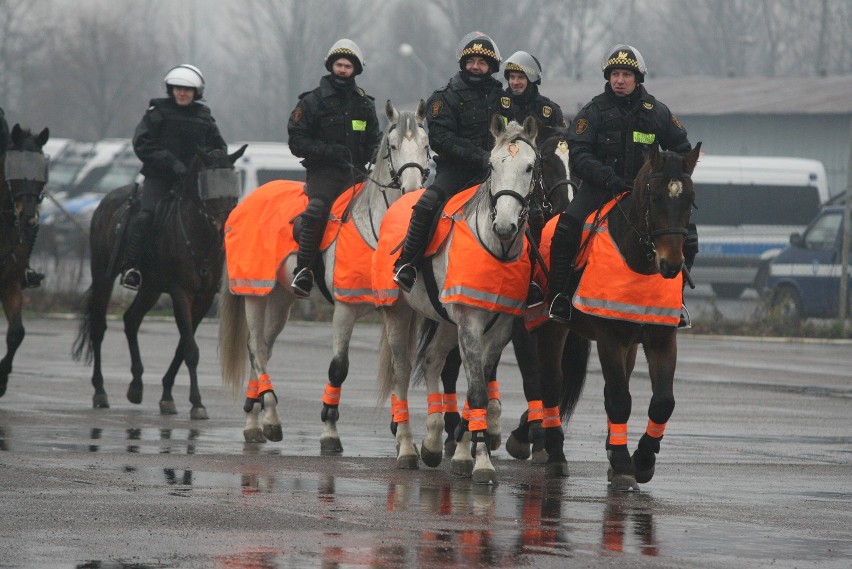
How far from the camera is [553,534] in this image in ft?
29.0

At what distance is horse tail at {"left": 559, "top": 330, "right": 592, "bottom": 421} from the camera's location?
12617 mm

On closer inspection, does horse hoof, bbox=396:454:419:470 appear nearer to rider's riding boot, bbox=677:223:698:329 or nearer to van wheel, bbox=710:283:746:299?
rider's riding boot, bbox=677:223:698:329

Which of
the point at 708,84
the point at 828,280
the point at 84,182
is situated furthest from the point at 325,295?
the point at 708,84

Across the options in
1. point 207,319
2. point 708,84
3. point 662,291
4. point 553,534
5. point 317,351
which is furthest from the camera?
point 708,84

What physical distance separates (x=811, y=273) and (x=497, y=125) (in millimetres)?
17978

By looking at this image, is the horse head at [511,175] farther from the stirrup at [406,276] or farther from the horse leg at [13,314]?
the horse leg at [13,314]

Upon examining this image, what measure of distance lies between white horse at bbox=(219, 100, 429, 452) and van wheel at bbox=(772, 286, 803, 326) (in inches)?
578

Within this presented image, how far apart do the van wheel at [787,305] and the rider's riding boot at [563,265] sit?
16601 mm

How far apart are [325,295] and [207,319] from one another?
16.1 metres

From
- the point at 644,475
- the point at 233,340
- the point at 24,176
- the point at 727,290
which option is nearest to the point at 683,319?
the point at 644,475

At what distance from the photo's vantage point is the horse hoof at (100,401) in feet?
51.8

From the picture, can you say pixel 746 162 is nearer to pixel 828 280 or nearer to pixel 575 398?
pixel 828 280

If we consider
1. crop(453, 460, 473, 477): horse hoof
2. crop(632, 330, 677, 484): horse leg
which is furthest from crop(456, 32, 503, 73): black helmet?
crop(453, 460, 473, 477): horse hoof

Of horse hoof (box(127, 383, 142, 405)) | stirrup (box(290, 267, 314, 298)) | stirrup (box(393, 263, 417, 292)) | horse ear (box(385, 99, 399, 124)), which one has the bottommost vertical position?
horse hoof (box(127, 383, 142, 405))
